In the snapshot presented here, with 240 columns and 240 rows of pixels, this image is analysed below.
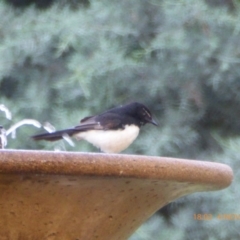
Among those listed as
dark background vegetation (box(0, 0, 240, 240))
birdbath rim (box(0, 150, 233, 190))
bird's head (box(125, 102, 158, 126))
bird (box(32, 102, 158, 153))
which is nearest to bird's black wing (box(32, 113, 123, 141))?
bird (box(32, 102, 158, 153))

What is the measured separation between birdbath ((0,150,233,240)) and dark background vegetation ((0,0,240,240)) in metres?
2.03

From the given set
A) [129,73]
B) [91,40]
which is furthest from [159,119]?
[91,40]

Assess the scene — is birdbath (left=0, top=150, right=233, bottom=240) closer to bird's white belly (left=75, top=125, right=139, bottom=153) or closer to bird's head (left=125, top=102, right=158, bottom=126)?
bird's white belly (left=75, top=125, right=139, bottom=153)

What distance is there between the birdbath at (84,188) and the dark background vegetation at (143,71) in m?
2.03

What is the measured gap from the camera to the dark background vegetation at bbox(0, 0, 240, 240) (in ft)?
13.2

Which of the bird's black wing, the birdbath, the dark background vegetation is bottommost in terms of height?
the dark background vegetation

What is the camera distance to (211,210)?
12.9 feet

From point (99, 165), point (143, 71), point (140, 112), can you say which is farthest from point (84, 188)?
point (143, 71)

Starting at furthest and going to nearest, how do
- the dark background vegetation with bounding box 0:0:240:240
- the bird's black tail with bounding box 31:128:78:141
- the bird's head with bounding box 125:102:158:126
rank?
the dark background vegetation with bounding box 0:0:240:240 < the bird's head with bounding box 125:102:158:126 < the bird's black tail with bounding box 31:128:78:141

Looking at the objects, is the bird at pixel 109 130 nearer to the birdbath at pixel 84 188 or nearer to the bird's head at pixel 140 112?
the bird's head at pixel 140 112

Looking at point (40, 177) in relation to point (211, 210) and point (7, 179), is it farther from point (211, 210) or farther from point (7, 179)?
point (211, 210)

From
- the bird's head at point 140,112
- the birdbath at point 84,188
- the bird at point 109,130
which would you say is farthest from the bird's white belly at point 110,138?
the birdbath at point 84,188

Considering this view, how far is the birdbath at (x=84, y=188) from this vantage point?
63.1 inches

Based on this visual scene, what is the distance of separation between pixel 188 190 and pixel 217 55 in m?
2.18
